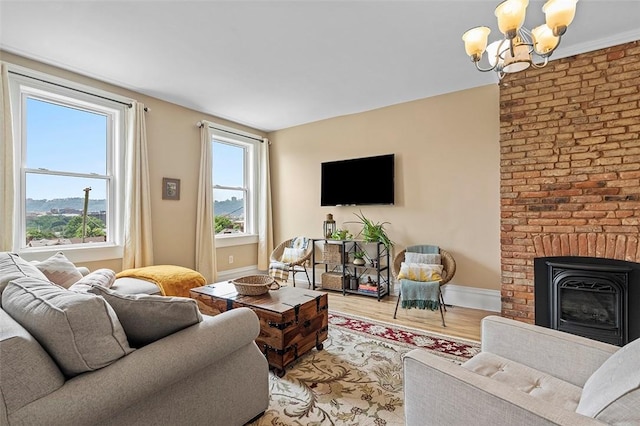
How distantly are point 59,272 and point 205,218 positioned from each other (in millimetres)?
2148

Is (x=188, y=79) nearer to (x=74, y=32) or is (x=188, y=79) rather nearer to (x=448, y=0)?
(x=74, y=32)

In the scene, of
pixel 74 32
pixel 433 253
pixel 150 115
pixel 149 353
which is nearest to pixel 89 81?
pixel 150 115

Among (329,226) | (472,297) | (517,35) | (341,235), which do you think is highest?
(517,35)

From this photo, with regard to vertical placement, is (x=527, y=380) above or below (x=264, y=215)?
below

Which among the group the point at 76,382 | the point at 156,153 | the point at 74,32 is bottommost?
the point at 76,382

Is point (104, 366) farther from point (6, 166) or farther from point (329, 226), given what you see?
point (329, 226)

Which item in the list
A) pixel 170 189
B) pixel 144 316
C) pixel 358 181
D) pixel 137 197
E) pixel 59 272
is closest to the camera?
pixel 144 316

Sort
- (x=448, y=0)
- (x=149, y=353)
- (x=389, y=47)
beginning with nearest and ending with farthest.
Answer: (x=149, y=353), (x=448, y=0), (x=389, y=47)

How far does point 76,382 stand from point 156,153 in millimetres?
3497

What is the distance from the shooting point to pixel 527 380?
1371 millimetres

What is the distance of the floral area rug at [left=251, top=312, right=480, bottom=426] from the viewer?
1769 mm

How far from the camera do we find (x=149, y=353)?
1.18 metres

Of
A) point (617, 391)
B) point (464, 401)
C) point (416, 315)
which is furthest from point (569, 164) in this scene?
point (464, 401)

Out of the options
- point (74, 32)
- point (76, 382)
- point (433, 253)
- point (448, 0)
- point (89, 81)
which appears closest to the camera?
point (76, 382)
